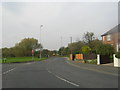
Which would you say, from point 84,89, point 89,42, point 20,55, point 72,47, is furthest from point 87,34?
point 84,89

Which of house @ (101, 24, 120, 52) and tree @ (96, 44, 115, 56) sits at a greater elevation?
house @ (101, 24, 120, 52)

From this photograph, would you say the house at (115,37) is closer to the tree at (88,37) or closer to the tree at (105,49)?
the tree at (105,49)

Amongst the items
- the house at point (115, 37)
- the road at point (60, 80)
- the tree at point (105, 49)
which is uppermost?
the house at point (115, 37)

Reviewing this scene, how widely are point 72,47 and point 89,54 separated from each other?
1407 inches

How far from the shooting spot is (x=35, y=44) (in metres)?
87.1

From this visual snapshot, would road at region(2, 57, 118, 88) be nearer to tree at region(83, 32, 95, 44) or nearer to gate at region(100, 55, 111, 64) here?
gate at region(100, 55, 111, 64)

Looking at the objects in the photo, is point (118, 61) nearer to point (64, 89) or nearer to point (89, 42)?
point (64, 89)

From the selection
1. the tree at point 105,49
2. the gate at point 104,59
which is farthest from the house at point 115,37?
the gate at point 104,59

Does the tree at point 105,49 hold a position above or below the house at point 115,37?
below

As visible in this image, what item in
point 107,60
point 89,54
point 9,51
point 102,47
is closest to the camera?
point 102,47

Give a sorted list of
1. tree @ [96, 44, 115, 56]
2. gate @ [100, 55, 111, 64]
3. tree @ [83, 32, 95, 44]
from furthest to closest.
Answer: tree @ [83, 32, 95, 44]
gate @ [100, 55, 111, 64]
tree @ [96, 44, 115, 56]

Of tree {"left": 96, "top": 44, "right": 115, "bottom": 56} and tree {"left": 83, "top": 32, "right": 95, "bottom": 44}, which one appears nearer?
tree {"left": 96, "top": 44, "right": 115, "bottom": 56}

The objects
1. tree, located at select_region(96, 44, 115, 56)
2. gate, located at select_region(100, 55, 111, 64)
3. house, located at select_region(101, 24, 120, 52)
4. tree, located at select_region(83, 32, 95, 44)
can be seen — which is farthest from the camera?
tree, located at select_region(83, 32, 95, 44)

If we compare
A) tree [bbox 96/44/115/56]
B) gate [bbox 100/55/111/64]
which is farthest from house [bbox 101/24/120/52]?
gate [bbox 100/55/111/64]
